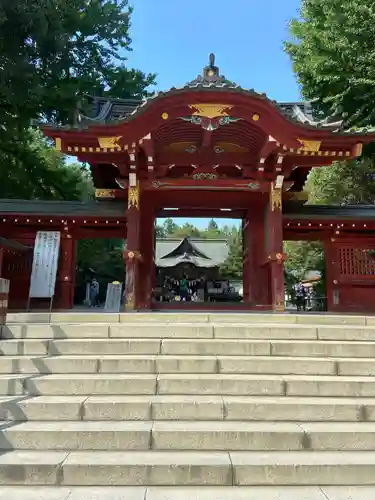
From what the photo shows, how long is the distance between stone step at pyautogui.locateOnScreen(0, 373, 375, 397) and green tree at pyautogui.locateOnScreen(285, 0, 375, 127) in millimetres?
10903

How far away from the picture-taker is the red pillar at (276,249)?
30.7 ft

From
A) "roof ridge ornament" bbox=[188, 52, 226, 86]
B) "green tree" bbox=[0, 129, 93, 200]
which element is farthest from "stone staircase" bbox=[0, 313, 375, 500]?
"green tree" bbox=[0, 129, 93, 200]

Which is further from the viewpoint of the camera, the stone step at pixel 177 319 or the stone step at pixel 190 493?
the stone step at pixel 177 319

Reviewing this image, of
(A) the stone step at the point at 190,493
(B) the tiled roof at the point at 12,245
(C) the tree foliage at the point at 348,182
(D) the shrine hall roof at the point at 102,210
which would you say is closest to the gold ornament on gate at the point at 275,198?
(D) the shrine hall roof at the point at 102,210

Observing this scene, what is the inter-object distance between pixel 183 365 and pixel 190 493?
190 centimetres

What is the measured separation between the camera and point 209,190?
1070cm

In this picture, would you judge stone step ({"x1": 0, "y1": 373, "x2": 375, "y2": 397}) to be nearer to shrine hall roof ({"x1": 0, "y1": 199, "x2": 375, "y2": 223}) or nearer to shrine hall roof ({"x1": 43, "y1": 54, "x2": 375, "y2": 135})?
shrine hall roof ({"x1": 43, "y1": 54, "x2": 375, "y2": 135})

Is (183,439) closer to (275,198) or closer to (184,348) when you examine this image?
(184,348)

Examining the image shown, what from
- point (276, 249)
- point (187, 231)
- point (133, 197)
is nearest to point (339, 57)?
point (276, 249)

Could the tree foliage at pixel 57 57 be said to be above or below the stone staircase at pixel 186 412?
above

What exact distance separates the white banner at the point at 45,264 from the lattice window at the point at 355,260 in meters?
7.66

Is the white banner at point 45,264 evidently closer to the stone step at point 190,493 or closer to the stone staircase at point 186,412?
the stone staircase at point 186,412

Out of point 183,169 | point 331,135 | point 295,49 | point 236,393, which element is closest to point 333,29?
point 295,49

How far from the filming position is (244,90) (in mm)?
8711
